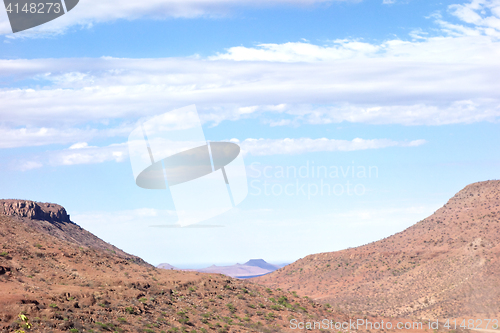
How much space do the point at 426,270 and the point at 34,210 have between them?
78.0m

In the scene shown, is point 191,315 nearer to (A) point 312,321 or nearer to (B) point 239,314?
(B) point 239,314

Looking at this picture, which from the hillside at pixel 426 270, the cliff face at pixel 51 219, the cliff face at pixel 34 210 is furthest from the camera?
the cliff face at pixel 34 210

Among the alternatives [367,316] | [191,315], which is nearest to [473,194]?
[367,316]

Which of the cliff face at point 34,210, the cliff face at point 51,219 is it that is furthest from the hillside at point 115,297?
the cliff face at point 34,210

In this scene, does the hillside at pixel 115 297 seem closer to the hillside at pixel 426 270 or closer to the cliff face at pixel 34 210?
the hillside at pixel 426 270

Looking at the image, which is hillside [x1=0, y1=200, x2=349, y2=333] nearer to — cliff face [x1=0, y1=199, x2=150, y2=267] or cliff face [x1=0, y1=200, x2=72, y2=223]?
cliff face [x1=0, y1=199, x2=150, y2=267]

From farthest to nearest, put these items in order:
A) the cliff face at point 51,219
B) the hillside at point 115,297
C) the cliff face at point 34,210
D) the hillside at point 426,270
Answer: the cliff face at point 34,210 → the cliff face at point 51,219 → the hillside at point 426,270 → the hillside at point 115,297

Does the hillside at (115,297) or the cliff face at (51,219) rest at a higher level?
the cliff face at (51,219)

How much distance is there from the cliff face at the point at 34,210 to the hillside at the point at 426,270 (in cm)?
5360

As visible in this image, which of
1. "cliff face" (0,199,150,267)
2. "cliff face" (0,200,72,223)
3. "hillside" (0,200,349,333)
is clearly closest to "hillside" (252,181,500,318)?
"hillside" (0,200,349,333)

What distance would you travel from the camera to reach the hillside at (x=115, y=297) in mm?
25812

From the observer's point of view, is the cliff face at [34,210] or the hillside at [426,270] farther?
the cliff face at [34,210]

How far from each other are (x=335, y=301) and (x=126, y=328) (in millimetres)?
63494

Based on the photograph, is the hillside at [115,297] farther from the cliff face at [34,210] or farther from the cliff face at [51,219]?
the cliff face at [34,210]
